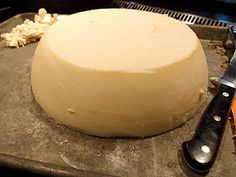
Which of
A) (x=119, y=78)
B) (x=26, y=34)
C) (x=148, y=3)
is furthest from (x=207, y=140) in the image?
(x=148, y=3)

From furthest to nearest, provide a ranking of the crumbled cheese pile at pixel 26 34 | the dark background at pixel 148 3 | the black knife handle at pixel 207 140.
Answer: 1. the dark background at pixel 148 3
2. the crumbled cheese pile at pixel 26 34
3. the black knife handle at pixel 207 140

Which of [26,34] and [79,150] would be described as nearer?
[79,150]

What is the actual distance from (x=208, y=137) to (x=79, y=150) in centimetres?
32

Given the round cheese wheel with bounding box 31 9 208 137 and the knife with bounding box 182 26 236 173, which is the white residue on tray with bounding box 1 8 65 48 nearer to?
the round cheese wheel with bounding box 31 9 208 137

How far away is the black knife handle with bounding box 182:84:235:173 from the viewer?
0.68 metres

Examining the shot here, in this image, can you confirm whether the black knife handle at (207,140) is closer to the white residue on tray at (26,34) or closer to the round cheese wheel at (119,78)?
the round cheese wheel at (119,78)

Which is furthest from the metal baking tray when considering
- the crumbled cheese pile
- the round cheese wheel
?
the crumbled cheese pile

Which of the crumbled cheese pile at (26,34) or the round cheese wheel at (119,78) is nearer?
the round cheese wheel at (119,78)

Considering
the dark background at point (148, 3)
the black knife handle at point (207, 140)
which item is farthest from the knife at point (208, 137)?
the dark background at point (148, 3)

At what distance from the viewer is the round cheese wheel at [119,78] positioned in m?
0.74

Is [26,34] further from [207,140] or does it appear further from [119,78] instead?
[207,140]

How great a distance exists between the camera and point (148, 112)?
29.8 inches

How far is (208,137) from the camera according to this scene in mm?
718

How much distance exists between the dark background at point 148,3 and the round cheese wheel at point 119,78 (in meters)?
0.68
